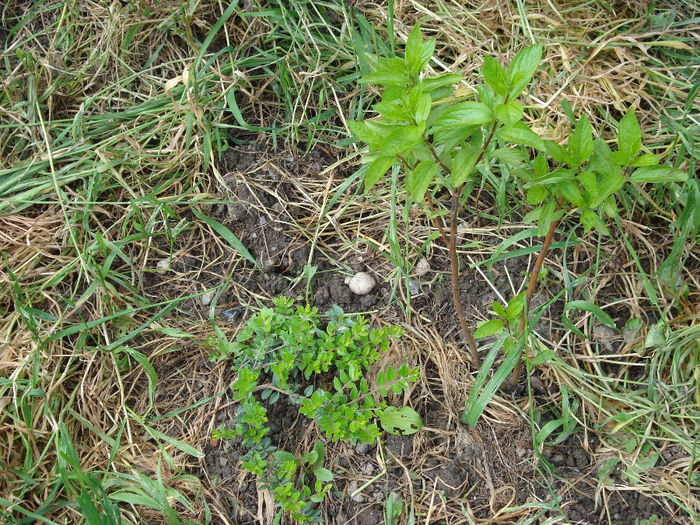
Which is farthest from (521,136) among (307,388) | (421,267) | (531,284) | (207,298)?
(207,298)

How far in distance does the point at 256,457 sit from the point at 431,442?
0.49m

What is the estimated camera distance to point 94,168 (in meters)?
2.22

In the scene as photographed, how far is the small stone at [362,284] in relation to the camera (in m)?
1.99

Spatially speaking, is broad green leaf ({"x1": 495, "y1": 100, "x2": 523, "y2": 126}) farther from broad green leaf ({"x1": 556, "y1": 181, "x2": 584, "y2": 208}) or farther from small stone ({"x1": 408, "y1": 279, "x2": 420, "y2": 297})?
small stone ({"x1": 408, "y1": 279, "x2": 420, "y2": 297})

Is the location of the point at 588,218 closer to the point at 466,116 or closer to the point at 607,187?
the point at 607,187

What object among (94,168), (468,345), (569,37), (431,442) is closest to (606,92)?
(569,37)

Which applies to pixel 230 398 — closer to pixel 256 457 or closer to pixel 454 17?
pixel 256 457

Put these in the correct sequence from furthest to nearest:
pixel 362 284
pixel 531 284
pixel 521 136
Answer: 1. pixel 362 284
2. pixel 531 284
3. pixel 521 136

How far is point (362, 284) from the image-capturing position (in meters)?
1.99

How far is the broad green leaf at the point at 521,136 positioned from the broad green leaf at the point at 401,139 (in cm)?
17

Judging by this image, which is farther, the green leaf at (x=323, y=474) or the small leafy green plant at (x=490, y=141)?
the green leaf at (x=323, y=474)

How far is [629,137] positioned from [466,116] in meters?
0.37

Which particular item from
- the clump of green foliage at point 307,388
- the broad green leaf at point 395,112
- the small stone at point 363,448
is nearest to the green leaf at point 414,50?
the broad green leaf at point 395,112

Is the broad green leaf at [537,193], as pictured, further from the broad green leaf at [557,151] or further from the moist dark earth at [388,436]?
the moist dark earth at [388,436]
